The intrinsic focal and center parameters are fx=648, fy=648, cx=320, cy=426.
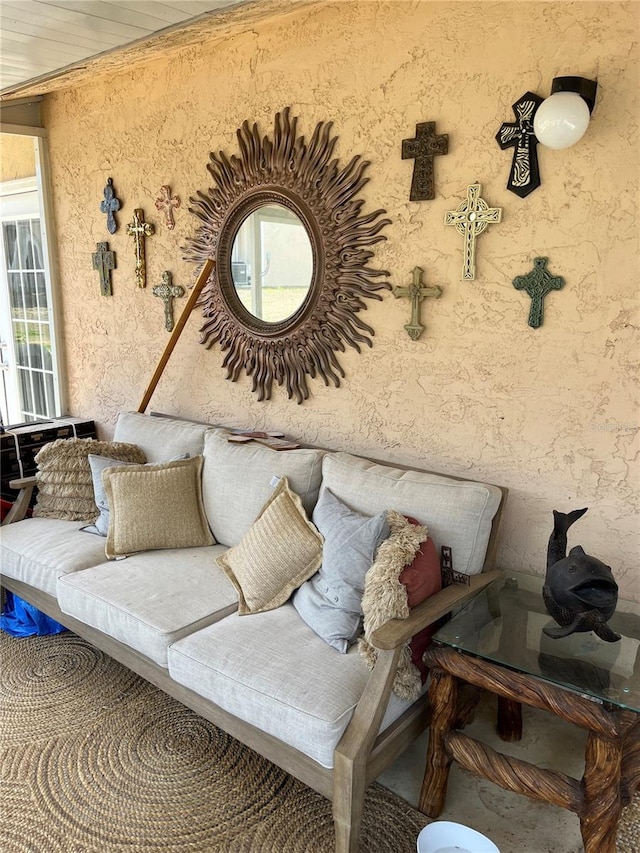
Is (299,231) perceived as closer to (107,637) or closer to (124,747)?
(107,637)

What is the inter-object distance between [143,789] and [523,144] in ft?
7.57

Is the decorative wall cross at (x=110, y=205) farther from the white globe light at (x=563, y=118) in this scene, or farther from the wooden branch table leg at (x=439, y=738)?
the wooden branch table leg at (x=439, y=738)

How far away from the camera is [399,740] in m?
1.80

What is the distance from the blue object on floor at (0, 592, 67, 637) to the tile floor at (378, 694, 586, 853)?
1576mm

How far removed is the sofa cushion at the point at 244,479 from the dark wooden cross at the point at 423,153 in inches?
40.5

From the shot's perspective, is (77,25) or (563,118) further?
(77,25)

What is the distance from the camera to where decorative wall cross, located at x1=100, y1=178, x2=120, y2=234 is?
11.3 feet

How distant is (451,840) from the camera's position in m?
1.56

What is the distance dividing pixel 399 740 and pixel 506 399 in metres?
1.14

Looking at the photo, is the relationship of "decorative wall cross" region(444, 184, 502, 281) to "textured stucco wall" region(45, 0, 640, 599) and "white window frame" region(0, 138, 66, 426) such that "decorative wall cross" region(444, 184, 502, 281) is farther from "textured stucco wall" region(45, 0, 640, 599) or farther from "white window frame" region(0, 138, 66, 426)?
"white window frame" region(0, 138, 66, 426)

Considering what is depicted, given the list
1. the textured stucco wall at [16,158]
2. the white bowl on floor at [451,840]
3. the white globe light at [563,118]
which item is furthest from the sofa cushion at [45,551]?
the textured stucco wall at [16,158]

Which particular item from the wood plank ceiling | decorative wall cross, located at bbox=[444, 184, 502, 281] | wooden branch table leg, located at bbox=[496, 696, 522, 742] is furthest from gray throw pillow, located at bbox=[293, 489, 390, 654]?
the wood plank ceiling

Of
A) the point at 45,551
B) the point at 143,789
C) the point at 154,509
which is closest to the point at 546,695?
the point at 143,789

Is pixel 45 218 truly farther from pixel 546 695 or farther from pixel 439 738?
pixel 546 695
